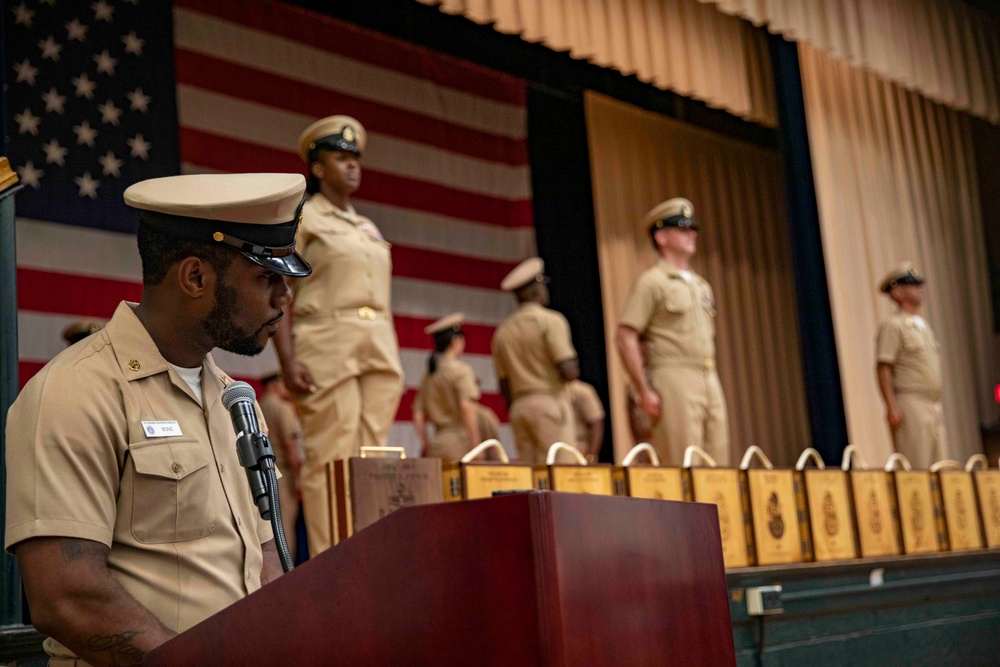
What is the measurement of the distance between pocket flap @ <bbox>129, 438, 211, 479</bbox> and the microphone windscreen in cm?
6

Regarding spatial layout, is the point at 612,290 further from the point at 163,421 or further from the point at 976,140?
the point at 163,421

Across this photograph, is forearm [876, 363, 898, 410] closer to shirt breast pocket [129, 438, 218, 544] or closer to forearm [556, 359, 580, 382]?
forearm [556, 359, 580, 382]

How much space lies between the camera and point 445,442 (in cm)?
599

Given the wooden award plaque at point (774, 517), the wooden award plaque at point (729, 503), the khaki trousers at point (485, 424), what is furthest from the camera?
the khaki trousers at point (485, 424)

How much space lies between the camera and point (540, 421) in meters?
5.10

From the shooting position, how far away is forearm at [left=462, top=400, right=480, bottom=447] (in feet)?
19.1

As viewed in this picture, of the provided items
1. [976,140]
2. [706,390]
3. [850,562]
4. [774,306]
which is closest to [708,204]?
[774,306]

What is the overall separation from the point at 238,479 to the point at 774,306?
909cm

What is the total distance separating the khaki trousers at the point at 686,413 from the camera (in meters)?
4.08

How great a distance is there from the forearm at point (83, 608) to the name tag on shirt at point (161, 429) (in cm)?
15

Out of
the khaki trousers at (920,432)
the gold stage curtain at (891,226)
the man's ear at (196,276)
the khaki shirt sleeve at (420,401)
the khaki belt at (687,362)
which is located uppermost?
the gold stage curtain at (891,226)

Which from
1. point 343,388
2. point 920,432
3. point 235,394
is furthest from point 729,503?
point 920,432

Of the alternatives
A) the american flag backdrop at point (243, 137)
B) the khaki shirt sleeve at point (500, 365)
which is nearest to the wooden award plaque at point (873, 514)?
the khaki shirt sleeve at point (500, 365)

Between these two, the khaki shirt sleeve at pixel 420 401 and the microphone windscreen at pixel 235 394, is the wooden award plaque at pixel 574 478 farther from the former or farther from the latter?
the khaki shirt sleeve at pixel 420 401
